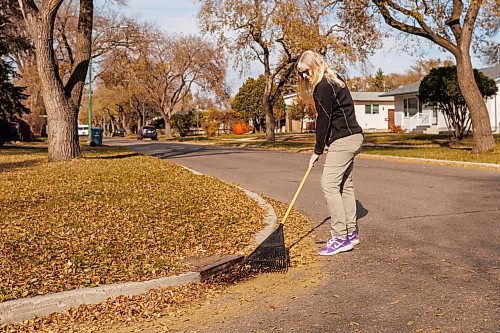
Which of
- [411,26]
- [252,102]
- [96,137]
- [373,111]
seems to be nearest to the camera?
[411,26]

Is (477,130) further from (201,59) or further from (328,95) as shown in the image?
(201,59)

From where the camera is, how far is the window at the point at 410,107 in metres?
49.5

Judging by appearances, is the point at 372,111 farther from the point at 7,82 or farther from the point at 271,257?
the point at 271,257

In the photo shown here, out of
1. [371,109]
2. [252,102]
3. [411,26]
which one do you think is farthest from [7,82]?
[252,102]

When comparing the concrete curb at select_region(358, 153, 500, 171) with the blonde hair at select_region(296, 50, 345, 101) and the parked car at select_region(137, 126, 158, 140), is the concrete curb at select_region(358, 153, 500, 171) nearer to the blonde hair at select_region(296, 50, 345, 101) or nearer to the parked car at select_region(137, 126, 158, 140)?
the blonde hair at select_region(296, 50, 345, 101)

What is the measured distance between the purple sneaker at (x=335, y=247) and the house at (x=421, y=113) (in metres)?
36.6

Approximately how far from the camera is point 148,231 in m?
7.13

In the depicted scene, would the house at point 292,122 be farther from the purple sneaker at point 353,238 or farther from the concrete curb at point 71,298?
the concrete curb at point 71,298

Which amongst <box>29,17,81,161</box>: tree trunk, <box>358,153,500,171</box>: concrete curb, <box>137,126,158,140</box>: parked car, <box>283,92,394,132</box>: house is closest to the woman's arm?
<box>358,153,500,171</box>: concrete curb

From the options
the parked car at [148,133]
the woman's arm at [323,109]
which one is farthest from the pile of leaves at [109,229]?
the parked car at [148,133]

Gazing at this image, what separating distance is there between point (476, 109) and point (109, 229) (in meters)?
16.0

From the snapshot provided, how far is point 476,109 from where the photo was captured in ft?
65.4

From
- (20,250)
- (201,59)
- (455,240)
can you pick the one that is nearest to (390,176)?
(455,240)

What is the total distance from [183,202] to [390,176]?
6.29 metres
